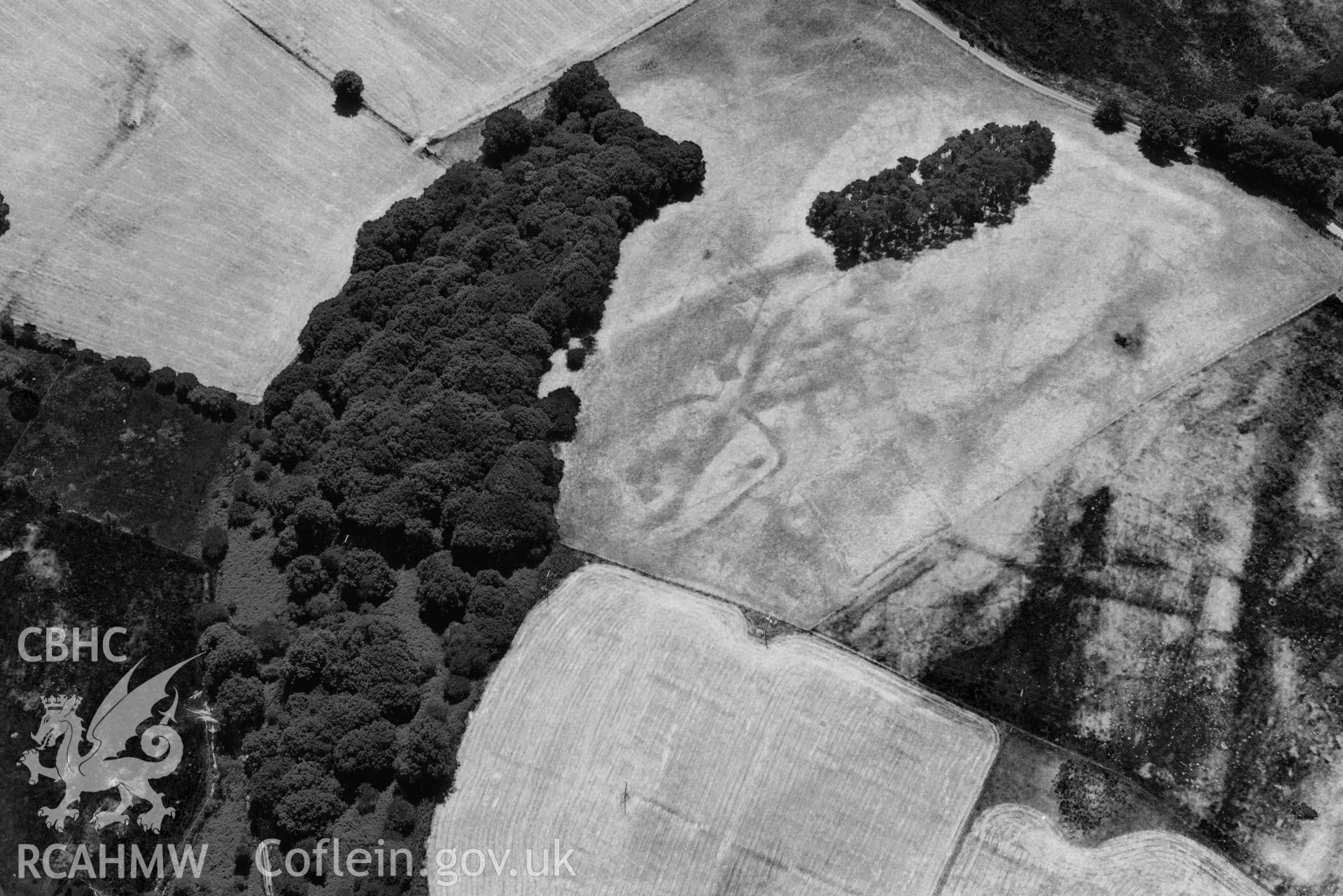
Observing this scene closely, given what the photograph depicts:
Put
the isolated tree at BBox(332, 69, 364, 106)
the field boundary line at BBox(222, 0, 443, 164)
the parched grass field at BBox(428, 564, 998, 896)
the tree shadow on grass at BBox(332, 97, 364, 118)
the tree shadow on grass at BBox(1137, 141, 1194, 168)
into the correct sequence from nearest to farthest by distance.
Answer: the parched grass field at BBox(428, 564, 998, 896) → the tree shadow on grass at BBox(1137, 141, 1194, 168) → the isolated tree at BBox(332, 69, 364, 106) → the field boundary line at BBox(222, 0, 443, 164) → the tree shadow on grass at BBox(332, 97, 364, 118)

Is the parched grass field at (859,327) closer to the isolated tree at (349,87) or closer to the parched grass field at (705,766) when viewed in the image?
the parched grass field at (705,766)

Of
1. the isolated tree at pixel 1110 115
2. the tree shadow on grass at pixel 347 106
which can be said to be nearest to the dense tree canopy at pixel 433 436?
the tree shadow on grass at pixel 347 106

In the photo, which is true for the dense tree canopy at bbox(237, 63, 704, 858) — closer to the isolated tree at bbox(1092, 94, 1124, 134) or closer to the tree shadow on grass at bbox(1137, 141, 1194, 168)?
the isolated tree at bbox(1092, 94, 1124, 134)

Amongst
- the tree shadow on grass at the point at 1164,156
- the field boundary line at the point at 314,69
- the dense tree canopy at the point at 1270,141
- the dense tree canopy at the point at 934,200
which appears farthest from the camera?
the field boundary line at the point at 314,69

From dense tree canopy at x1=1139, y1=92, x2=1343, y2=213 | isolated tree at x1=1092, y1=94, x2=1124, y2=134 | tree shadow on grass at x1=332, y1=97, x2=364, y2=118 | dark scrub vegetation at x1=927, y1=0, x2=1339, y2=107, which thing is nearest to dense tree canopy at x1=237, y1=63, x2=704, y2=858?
tree shadow on grass at x1=332, y1=97, x2=364, y2=118

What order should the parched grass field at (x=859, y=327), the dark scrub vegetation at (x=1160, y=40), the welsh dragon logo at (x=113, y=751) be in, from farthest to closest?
the dark scrub vegetation at (x=1160, y=40) → the parched grass field at (x=859, y=327) → the welsh dragon logo at (x=113, y=751)

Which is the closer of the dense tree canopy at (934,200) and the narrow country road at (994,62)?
the dense tree canopy at (934,200)

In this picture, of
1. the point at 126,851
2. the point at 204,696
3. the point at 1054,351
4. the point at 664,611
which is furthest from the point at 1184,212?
the point at 126,851
